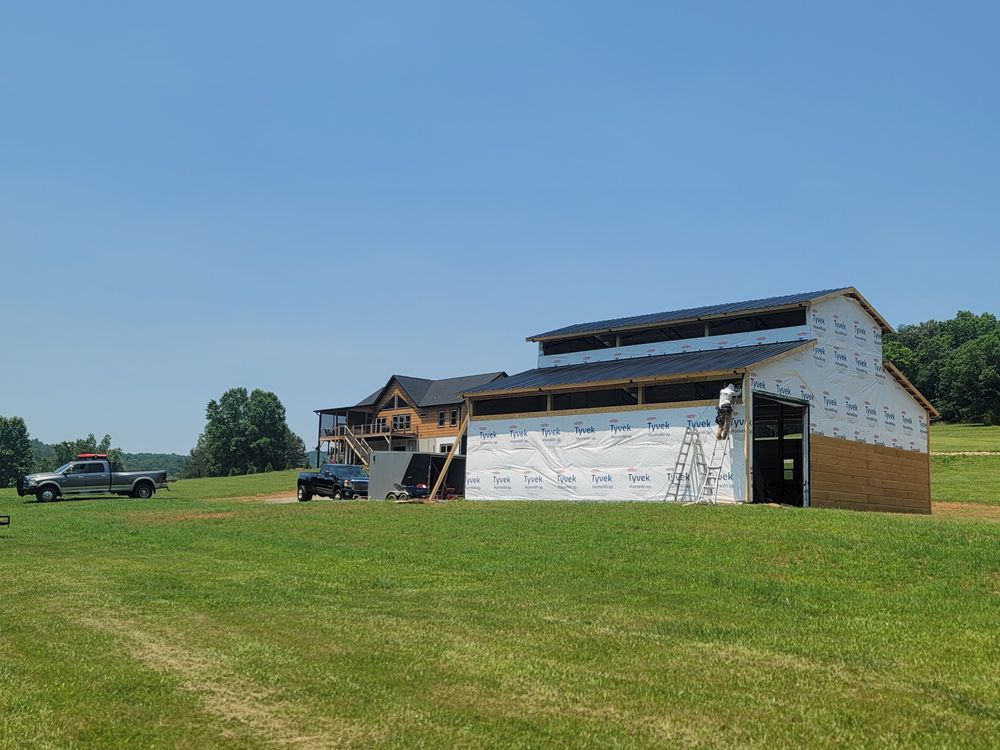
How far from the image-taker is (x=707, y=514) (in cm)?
2228

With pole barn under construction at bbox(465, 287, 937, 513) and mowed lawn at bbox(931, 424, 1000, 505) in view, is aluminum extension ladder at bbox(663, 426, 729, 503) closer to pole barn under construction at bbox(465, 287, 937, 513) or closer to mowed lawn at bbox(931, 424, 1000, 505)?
pole barn under construction at bbox(465, 287, 937, 513)

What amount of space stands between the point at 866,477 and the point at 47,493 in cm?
3371

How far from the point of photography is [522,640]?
985 cm

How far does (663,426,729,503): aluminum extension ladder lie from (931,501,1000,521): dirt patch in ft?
28.6

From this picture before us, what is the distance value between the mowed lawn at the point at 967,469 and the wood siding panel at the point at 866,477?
4.49 meters

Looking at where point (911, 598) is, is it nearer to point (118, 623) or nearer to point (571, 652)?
point (571, 652)

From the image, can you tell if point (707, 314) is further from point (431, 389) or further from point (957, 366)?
point (957, 366)

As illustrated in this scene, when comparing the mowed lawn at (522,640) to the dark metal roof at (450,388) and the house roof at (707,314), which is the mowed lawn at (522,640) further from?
the dark metal roof at (450,388)

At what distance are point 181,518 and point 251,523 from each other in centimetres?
370

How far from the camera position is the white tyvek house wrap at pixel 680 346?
33906 millimetres

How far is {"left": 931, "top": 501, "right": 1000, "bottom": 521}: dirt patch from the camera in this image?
32406mm

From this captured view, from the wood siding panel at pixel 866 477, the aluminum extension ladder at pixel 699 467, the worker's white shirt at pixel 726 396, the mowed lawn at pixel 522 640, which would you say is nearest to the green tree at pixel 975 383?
the wood siding panel at pixel 866 477

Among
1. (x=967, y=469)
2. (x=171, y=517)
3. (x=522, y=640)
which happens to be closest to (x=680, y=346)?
(x=171, y=517)

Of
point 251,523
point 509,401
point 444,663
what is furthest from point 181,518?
point 444,663
